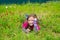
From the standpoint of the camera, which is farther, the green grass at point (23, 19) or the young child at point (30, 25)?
the young child at point (30, 25)

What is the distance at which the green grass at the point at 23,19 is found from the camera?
589 centimetres

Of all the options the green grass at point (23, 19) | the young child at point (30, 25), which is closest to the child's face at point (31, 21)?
the young child at point (30, 25)

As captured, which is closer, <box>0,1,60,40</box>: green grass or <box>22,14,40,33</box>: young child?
<box>0,1,60,40</box>: green grass

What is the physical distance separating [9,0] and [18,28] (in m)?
2.75

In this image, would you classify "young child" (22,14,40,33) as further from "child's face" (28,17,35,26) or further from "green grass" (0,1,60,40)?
"green grass" (0,1,60,40)

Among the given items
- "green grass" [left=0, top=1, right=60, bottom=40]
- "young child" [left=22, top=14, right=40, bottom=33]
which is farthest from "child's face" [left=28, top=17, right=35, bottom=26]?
"green grass" [left=0, top=1, right=60, bottom=40]

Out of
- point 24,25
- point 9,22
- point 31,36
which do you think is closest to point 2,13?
point 9,22

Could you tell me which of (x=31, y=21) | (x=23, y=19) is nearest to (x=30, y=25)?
(x=31, y=21)

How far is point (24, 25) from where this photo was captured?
21.0 feet

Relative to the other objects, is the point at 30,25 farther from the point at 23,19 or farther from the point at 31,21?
the point at 23,19

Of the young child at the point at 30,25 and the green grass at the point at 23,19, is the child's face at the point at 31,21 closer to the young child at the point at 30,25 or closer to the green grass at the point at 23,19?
the young child at the point at 30,25

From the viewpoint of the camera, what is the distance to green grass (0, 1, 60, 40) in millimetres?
5895

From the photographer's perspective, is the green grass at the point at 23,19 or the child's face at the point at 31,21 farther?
the child's face at the point at 31,21

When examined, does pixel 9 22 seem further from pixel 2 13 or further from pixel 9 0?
pixel 9 0
